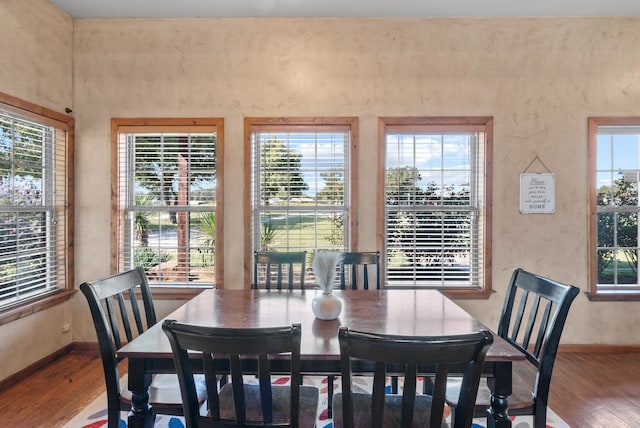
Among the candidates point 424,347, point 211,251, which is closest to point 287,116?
point 211,251

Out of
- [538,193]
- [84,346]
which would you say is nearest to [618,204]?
[538,193]

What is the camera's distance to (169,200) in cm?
337

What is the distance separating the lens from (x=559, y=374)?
2.88 metres

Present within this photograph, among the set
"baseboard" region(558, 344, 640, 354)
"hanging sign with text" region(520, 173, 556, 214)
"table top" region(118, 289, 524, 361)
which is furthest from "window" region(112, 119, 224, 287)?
"baseboard" region(558, 344, 640, 354)

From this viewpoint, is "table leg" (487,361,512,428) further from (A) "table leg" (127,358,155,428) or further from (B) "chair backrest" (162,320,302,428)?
(A) "table leg" (127,358,155,428)

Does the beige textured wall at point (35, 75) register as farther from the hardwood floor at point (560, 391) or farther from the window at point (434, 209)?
the window at point (434, 209)

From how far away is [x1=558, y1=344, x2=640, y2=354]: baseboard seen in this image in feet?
10.7

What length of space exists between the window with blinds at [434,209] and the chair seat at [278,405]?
1847 mm

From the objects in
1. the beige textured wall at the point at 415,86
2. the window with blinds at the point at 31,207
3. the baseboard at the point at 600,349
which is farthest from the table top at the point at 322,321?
the baseboard at the point at 600,349

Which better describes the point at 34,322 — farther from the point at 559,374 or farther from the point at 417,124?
the point at 559,374

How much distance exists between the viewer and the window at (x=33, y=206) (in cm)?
272

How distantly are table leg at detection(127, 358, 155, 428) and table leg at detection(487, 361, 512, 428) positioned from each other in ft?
4.59

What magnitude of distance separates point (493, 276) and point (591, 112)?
1.70 m

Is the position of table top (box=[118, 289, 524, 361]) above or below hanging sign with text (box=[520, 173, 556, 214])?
below
